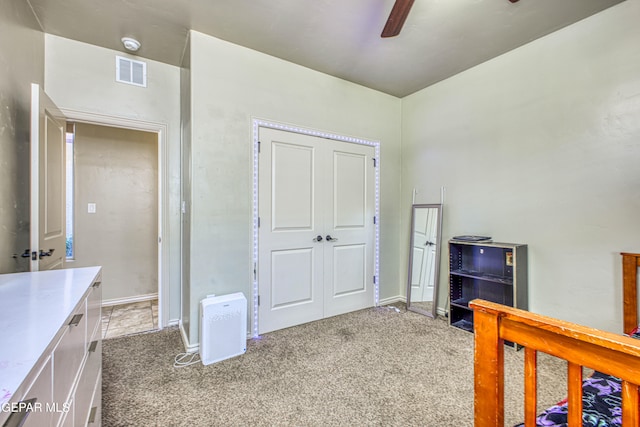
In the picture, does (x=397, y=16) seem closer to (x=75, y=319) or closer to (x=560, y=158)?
(x=560, y=158)

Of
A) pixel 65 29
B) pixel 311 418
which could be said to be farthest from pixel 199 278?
pixel 65 29

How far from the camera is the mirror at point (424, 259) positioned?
3.25m

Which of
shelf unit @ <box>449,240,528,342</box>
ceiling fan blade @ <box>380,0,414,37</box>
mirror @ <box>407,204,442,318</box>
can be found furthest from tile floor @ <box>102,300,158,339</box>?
ceiling fan blade @ <box>380,0,414,37</box>

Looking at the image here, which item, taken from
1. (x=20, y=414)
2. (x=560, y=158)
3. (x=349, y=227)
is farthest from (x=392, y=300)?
(x=20, y=414)

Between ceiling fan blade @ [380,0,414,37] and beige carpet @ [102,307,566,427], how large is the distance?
2.35 metres

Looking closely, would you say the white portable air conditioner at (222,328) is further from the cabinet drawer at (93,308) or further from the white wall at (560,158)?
the white wall at (560,158)

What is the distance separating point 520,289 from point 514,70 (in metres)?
2.06

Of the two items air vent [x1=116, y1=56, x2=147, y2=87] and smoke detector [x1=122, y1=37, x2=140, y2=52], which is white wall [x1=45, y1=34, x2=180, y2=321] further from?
smoke detector [x1=122, y1=37, x2=140, y2=52]

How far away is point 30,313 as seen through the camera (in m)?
0.96

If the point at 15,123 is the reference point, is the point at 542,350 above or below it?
below

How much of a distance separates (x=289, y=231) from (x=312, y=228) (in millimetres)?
282

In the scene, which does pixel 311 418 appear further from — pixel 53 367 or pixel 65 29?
pixel 65 29

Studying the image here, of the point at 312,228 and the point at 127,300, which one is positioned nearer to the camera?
the point at 312,228

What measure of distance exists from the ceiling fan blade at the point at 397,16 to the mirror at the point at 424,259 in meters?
2.06
